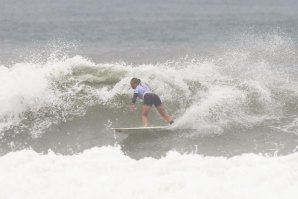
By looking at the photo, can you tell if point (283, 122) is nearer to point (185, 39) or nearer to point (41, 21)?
point (185, 39)

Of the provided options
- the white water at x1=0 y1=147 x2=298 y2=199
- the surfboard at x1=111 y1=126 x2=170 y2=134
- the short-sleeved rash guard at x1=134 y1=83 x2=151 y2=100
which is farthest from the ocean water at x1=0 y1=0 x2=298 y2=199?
the short-sleeved rash guard at x1=134 y1=83 x2=151 y2=100

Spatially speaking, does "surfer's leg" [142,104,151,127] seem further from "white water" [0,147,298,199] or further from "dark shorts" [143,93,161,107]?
"white water" [0,147,298,199]

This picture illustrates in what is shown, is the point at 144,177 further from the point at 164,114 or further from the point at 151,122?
the point at 151,122

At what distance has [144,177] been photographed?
8.55 meters

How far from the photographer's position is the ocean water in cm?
827

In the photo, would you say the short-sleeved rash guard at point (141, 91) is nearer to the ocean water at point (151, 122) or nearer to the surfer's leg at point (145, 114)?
the surfer's leg at point (145, 114)

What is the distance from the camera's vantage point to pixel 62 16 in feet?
159

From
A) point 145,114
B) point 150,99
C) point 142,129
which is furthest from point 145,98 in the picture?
point 142,129

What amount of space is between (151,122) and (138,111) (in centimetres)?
100

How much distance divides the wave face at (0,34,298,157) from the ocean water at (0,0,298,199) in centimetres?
4

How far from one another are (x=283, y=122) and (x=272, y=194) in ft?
19.9

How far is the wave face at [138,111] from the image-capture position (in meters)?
12.4

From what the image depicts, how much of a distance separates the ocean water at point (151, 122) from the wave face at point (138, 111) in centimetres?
4

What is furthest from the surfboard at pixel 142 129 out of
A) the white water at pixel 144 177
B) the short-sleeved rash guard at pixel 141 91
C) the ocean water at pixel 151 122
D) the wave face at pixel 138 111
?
the white water at pixel 144 177
